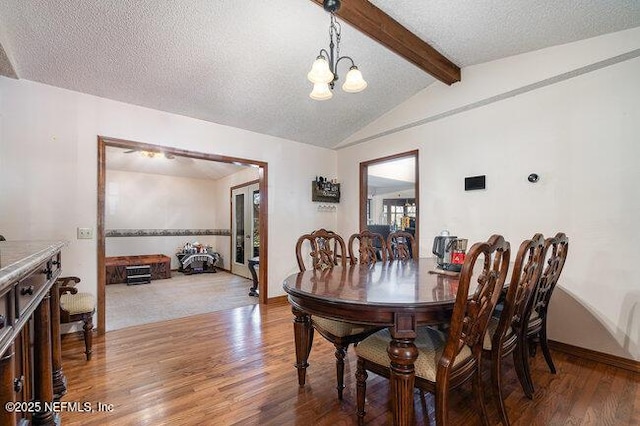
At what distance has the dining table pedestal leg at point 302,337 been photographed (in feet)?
6.47

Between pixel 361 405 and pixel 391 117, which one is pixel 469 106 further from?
pixel 361 405

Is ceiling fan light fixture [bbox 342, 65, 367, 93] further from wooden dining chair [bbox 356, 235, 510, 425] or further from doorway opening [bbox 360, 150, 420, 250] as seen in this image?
doorway opening [bbox 360, 150, 420, 250]

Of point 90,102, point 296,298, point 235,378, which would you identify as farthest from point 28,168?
point 296,298

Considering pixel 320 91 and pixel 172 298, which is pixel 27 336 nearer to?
pixel 320 91

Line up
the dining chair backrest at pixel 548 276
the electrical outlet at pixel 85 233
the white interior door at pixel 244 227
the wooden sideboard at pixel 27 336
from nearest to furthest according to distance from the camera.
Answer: the wooden sideboard at pixel 27 336 → the dining chair backrest at pixel 548 276 → the electrical outlet at pixel 85 233 → the white interior door at pixel 244 227

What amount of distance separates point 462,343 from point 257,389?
1.41 metres

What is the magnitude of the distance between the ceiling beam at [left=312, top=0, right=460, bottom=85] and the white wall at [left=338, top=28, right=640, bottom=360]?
54 centimetres

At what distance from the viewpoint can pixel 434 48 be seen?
2.88m

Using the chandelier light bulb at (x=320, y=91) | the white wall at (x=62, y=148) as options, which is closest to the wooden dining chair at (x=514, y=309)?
the chandelier light bulb at (x=320, y=91)

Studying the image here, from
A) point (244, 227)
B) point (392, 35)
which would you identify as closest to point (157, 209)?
point (244, 227)

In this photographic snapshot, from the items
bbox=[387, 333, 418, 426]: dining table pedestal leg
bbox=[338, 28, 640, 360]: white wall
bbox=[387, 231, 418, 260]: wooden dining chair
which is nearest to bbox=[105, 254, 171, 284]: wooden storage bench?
bbox=[387, 231, 418, 260]: wooden dining chair

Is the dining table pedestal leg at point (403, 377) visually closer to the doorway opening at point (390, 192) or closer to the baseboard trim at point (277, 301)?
the doorway opening at point (390, 192)

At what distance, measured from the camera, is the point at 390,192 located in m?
9.59

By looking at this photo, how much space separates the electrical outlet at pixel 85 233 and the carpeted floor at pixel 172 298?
1.00 metres
